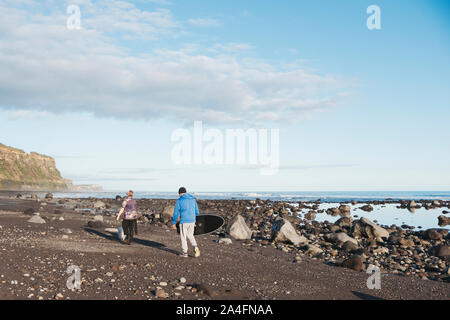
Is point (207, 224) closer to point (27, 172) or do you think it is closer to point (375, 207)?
point (375, 207)

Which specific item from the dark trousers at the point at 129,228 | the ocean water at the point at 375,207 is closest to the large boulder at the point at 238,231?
the dark trousers at the point at 129,228

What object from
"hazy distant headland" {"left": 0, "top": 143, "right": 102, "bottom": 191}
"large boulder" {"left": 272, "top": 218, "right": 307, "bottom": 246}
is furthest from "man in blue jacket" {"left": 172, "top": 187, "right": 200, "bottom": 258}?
"hazy distant headland" {"left": 0, "top": 143, "right": 102, "bottom": 191}

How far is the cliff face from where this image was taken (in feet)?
408

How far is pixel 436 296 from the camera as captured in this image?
9.63 m

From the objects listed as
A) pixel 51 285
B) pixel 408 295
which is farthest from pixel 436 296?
pixel 51 285

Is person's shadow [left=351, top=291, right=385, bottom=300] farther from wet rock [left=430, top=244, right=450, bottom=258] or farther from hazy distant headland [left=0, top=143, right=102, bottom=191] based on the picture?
hazy distant headland [left=0, top=143, right=102, bottom=191]

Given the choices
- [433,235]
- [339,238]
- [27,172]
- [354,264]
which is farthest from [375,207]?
[27,172]

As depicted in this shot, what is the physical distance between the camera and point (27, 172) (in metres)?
139

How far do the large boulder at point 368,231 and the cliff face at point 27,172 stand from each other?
12047 cm

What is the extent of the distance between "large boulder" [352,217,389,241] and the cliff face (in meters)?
120

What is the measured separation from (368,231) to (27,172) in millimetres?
144160

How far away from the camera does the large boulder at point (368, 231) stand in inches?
804

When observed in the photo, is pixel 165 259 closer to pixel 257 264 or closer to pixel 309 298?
pixel 257 264
